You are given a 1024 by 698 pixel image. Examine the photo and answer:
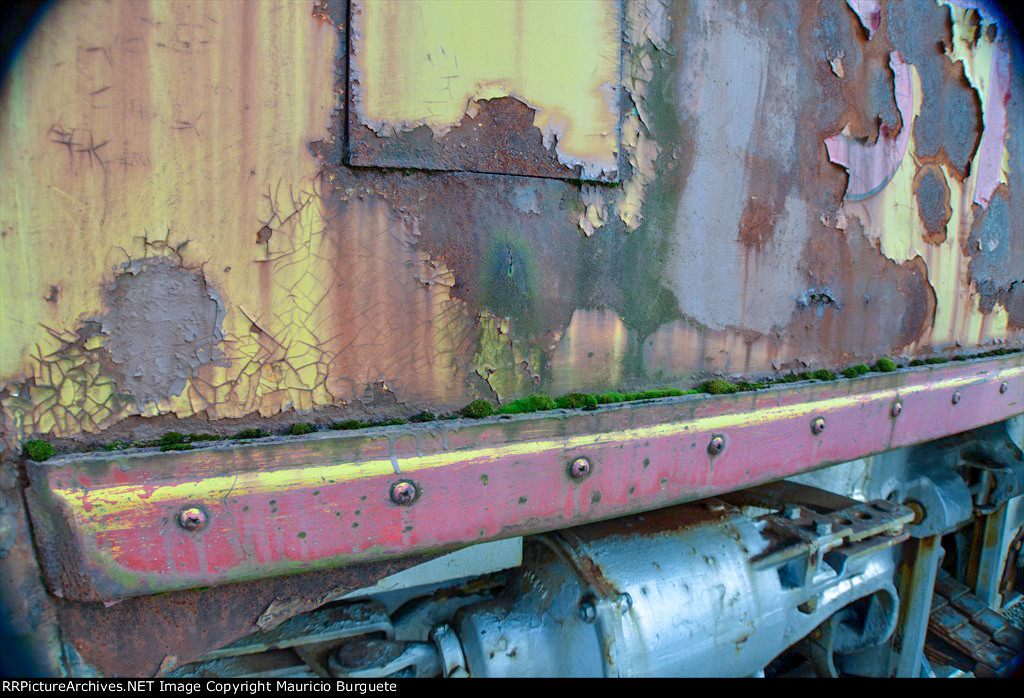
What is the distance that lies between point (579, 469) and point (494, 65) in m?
0.71

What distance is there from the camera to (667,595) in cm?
150

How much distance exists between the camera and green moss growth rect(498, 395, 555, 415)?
1153mm

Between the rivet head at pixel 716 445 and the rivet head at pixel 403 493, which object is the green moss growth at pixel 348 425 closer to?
the rivet head at pixel 403 493

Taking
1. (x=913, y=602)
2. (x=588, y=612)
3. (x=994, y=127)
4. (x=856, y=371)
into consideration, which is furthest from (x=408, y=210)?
(x=913, y=602)

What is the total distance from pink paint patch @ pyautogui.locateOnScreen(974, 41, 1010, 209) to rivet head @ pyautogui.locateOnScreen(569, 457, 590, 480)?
1618 millimetres

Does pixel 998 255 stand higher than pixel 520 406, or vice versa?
pixel 998 255

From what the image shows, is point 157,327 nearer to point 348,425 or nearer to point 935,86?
point 348,425

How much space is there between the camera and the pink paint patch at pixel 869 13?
60.7 inches

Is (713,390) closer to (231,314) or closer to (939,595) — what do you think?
(231,314)

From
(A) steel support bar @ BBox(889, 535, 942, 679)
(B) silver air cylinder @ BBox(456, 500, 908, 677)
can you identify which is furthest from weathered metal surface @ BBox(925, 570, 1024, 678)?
(B) silver air cylinder @ BBox(456, 500, 908, 677)

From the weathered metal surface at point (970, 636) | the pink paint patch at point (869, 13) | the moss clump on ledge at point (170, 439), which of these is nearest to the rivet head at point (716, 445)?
the moss clump on ledge at point (170, 439)

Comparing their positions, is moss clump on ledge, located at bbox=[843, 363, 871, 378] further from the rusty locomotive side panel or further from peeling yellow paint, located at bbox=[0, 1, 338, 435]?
peeling yellow paint, located at bbox=[0, 1, 338, 435]

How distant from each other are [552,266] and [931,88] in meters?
1.33

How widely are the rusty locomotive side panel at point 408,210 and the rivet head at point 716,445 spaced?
15 cm
